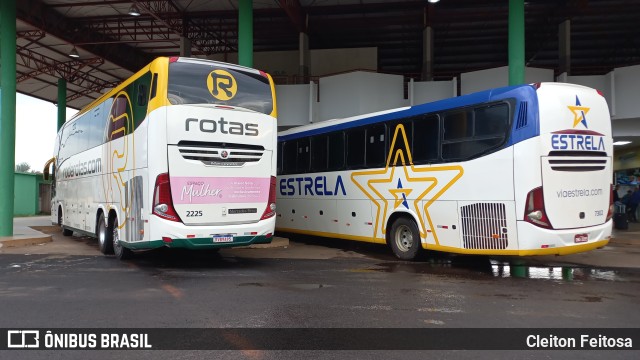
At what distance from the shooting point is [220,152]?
29.9ft

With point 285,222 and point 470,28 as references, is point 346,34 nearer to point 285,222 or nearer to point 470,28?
point 470,28

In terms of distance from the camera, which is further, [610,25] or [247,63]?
[610,25]

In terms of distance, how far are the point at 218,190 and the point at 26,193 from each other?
1213 inches

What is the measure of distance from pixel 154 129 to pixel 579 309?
7371 mm

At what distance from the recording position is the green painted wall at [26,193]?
32969 millimetres

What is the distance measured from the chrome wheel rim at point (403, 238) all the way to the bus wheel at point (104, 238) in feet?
22.3

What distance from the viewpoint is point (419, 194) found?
10086mm

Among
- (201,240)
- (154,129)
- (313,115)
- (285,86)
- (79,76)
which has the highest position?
(79,76)

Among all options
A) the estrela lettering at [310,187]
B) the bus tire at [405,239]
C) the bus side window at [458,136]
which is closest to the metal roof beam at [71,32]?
the estrela lettering at [310,187]

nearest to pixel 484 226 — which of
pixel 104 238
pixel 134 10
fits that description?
pixel 104 238

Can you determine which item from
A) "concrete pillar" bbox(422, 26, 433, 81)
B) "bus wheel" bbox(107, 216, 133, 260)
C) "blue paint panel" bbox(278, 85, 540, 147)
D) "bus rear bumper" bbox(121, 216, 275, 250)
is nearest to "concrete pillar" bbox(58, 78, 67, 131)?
"bus wheel" bbox(107, 216, 133, 260)

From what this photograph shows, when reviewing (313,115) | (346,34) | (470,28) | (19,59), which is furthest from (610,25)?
(19,59)

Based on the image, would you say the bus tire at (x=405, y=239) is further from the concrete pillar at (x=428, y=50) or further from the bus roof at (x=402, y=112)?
the concrete pillar at (x=428, y=50)

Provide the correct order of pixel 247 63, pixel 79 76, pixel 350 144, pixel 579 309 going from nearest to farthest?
pixel 579 309 → pixel 350 144 → pixel 247 63 → pixel 79 76
